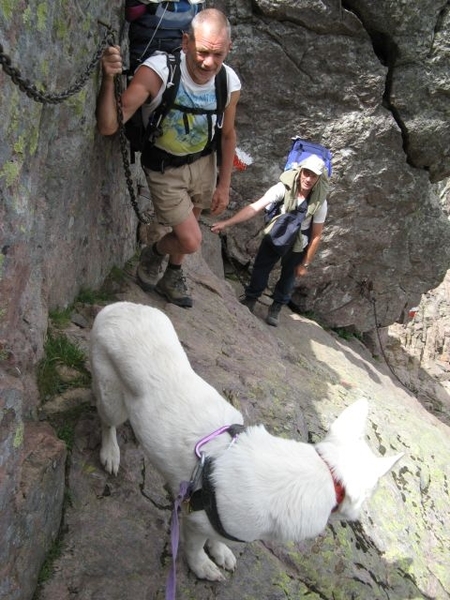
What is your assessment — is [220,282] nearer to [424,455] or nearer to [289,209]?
[289,209]

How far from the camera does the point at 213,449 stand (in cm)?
302

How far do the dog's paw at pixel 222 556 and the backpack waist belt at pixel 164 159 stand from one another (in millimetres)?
3421

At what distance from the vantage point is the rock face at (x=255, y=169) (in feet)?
9.11

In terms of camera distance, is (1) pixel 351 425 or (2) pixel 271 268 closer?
(1) pixel 351 425

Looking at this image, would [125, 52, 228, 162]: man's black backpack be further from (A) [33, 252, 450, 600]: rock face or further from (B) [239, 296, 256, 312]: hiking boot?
(B) [239, 296, 256, 312]: hiking boot

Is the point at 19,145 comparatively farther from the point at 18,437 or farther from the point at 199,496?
the point at 199,496

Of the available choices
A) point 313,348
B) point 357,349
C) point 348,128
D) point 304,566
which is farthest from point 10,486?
point 357,349

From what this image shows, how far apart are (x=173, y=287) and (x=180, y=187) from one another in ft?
4.83

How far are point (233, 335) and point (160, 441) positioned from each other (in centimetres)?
364

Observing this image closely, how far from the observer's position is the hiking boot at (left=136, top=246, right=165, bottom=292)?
19.8ft

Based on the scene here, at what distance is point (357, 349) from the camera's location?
38.9 feet

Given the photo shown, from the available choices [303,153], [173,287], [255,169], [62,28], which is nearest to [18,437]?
[62,28]

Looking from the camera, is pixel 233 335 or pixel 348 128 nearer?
pixel 233 335

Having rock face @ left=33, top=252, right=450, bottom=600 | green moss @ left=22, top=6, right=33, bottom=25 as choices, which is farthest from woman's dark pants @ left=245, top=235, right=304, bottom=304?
green moss @ left=22, top=6, right=33, bottom=25
